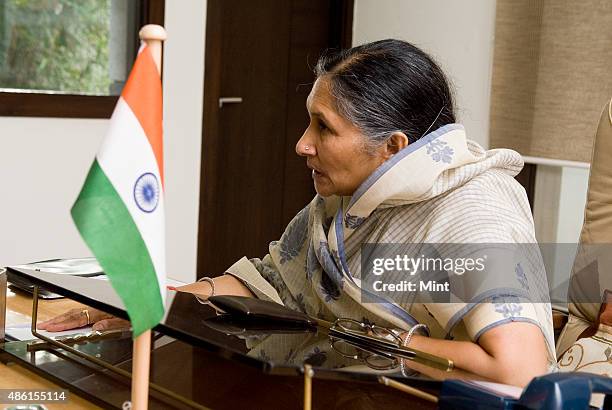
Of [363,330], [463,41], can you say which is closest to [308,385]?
[363,330]

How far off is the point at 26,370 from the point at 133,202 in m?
0.59

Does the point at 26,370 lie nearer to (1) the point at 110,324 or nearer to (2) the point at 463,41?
(1) the point at 110,324

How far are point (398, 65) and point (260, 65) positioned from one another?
2.71 metres

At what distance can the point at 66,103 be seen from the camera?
3.54 m

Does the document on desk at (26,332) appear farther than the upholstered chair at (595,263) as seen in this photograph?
No

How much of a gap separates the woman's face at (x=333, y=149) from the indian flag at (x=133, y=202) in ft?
2.54

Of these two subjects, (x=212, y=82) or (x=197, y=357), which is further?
(x=212, y=82)

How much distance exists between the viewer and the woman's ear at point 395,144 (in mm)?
1630

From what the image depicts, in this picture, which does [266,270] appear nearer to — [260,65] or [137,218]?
[137,218]

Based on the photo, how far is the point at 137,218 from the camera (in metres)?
0.86

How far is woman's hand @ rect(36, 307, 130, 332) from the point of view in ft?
4.62

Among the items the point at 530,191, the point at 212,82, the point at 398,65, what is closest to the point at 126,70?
the point at 212,82

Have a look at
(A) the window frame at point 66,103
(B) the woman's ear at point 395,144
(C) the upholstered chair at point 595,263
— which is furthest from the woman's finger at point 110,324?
(A) the window frame at point 66,103

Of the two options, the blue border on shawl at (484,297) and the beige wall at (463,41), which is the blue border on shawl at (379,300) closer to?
the blue border on shawl at (484,297)
